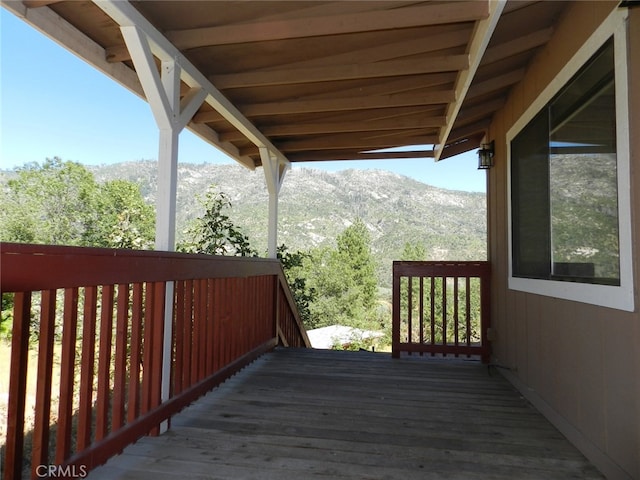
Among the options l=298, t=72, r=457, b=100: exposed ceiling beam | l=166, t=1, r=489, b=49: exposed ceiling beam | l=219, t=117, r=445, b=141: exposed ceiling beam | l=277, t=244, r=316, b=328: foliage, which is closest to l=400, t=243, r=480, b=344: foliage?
l=219, t=117, r=445, b=141: exposed ceiling beam

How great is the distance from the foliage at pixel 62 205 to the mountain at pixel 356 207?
925cm

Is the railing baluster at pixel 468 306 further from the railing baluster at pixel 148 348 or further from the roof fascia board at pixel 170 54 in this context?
the railing baluster at pixel 148 348

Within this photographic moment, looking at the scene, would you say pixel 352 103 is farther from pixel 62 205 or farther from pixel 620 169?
pixel 62 205

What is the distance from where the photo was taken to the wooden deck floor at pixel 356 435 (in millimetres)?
1737

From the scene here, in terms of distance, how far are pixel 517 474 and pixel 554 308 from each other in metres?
0.98

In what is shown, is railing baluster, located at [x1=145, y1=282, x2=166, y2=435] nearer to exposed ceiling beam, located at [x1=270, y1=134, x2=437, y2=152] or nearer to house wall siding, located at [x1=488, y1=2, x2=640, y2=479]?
house wall siding, located at [x1=488, y1=2, x2=640, y2=479]

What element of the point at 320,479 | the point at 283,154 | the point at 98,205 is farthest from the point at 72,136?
the point at 320,479

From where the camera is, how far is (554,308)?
2.29m

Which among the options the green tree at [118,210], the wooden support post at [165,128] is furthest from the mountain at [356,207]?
the wooden support post at [165,128]

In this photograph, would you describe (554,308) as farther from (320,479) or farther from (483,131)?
(483,131)

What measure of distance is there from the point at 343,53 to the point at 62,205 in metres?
14.5
